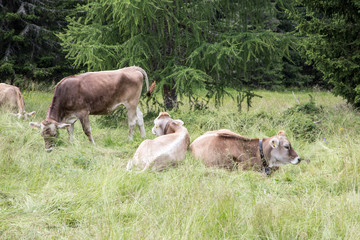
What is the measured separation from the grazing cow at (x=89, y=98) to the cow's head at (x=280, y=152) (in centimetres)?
341

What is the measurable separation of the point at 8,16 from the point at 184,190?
14526mm

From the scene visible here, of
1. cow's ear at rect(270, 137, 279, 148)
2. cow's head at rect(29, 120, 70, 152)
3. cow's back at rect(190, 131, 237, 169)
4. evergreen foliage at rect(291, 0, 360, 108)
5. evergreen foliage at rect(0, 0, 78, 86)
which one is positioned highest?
evergreen foliage at rect(291, 0, 360, 108)

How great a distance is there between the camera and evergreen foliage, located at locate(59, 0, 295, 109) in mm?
9852

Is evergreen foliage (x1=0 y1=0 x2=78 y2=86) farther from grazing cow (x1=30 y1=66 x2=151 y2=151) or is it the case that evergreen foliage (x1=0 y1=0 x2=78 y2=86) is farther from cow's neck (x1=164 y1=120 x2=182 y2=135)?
cow's neck (x1=164 y1=120 x2=182 y2=135)

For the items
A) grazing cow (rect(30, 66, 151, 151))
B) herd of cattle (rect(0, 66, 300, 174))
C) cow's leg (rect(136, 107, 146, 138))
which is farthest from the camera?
cow's leg (rect(136, 107, 146, 138))

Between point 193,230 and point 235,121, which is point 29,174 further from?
point 235,121

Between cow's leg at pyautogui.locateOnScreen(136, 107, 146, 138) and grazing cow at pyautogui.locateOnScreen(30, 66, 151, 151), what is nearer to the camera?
grazing cow at pyautogui.locateOnScreen(30, 66, 151, 151)

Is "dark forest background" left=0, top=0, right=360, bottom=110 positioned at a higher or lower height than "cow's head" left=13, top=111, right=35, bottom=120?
higher

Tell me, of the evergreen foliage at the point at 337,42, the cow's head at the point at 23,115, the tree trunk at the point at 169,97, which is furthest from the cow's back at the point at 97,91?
the evergreen foliage at the point at 337,42

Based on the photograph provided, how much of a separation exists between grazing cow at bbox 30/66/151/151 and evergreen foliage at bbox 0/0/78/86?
890 cm

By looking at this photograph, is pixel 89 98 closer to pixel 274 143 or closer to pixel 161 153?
pixel 161 153

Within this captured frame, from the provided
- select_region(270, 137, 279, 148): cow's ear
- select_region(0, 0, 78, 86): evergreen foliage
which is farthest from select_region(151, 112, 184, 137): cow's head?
select_region(0, 0, 78, 86): evergreen foliage

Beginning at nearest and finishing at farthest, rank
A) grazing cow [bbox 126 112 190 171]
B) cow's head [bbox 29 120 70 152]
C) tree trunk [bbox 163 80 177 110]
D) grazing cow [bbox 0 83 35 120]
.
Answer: grazing cow [bbox 126 112 190 171] → cow's head [bbox 29 120 70 152] → grazing cow [bbox 0 83 35 120] → tree trunk [bbox 163 80 177 110]

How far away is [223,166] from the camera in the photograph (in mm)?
6531
